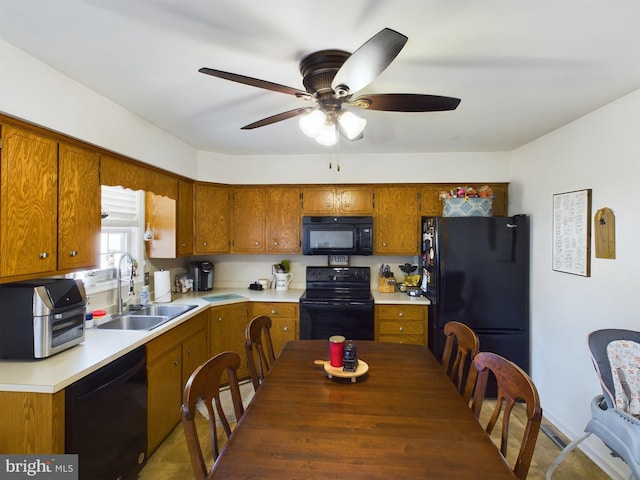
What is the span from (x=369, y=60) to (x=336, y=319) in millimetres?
2491

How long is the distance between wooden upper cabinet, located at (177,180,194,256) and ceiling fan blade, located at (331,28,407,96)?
7.64 ft

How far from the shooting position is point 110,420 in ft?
5.62

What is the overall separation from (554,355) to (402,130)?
7.24ft

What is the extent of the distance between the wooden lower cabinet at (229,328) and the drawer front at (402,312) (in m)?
1.38

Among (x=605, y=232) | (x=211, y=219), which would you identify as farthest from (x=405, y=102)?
(x=211, y=219)

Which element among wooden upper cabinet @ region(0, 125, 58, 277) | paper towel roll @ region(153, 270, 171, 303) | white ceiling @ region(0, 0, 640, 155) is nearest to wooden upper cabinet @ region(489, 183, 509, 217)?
white ceiling @ region(0, 0, 640, 155)

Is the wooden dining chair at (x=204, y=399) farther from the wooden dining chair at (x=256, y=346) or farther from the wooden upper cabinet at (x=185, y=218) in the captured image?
the wooden upper cabinet at (x=185, y=218)

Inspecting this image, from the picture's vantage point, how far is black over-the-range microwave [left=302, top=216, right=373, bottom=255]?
133 inches

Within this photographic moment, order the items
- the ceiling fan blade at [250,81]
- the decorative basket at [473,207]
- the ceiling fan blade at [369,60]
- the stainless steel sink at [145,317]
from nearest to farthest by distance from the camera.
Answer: the ceiling fan blade at [369,60] < the ceiling fan blade at [250,81] < the stainless steel sink at [145,317] < the decorative basket at [473,207]

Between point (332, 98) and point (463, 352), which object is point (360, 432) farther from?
point (332, 98)

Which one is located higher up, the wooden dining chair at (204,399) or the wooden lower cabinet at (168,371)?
the wooden dining chair at (204,399)

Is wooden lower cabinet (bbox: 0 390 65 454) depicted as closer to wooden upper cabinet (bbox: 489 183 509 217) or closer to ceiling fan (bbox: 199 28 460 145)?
ceiling fan (bbox: 199 28 460 145)

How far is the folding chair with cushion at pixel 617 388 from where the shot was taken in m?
1.59

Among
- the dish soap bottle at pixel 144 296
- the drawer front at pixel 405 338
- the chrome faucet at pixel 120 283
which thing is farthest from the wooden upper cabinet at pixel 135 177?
the drawer front at pixel 405 338
